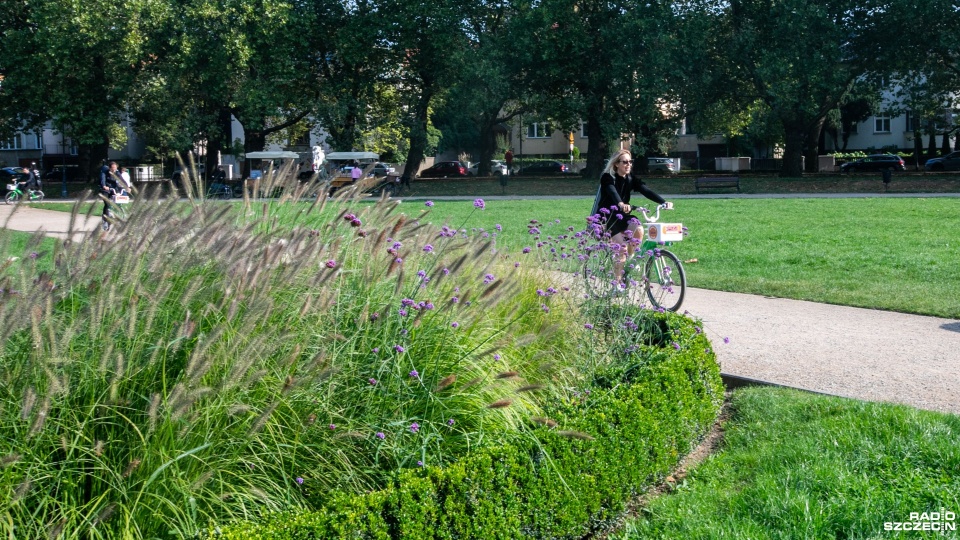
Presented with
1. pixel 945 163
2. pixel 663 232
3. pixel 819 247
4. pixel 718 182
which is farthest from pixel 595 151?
pixel 663 232

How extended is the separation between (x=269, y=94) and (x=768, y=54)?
22400 mm

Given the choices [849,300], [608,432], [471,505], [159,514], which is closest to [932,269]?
[849,300]

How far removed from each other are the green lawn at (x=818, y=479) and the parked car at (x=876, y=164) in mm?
48857

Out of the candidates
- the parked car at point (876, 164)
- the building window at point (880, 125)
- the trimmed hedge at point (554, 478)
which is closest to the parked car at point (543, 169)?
the parked car at point (876, 164)

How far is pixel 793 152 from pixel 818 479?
42.4 metres

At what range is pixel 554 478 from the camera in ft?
13.9

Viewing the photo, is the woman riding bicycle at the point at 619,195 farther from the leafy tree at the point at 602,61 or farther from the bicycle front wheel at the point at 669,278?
the leafy tree at the point at 602,61

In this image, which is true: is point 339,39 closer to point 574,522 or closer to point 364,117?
point 364,117

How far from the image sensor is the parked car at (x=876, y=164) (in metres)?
52.2

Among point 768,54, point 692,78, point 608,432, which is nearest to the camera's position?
point 608,432

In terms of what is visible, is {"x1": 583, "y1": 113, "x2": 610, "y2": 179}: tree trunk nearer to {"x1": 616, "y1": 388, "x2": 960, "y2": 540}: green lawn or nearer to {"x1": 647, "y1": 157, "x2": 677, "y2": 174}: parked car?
{"x1": 647, "y1": 157, "x2": 677, "y2": 174}: parked car

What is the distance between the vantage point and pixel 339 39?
151 feet

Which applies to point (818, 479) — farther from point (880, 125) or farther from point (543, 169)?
point (880, 125)

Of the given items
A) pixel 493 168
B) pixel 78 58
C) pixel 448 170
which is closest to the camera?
pixel 78 58
